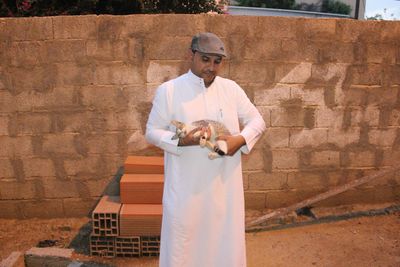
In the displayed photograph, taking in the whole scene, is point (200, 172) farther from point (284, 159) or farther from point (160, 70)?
point (284, 159)

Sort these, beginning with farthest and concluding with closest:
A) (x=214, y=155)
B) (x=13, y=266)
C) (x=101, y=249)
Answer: (x=101, y=249) < (x=13, y=266) < (x=214, y=155)

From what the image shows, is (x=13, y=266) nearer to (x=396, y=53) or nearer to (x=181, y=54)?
(x=181, y=54)

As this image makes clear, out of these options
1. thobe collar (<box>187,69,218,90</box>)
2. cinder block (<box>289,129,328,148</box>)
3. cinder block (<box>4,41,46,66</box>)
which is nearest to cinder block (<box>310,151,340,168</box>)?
cinder block (<box>289,129,328,148</box>)

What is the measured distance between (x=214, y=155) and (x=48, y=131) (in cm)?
277

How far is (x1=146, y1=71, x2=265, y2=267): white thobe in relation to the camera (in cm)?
235

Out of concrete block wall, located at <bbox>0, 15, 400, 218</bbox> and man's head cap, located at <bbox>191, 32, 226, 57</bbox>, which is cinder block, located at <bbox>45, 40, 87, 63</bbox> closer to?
concrete block wall, located at <bbox>0, 15, 400, 218</bbox>

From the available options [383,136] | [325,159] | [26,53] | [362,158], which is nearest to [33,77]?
[26,53]

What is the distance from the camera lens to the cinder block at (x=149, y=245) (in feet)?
12.0

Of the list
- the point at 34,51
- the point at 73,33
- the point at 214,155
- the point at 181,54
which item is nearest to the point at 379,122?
the point at 181,54

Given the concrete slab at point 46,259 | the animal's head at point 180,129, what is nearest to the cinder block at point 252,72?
the animal's head at point 180,129

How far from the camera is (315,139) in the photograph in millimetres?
4629

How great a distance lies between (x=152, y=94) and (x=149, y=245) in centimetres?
163

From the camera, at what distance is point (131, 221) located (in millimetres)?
3619

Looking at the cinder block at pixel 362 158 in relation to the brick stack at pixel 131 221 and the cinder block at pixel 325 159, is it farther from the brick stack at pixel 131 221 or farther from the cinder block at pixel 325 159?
the brick stack at pixel 131 221
